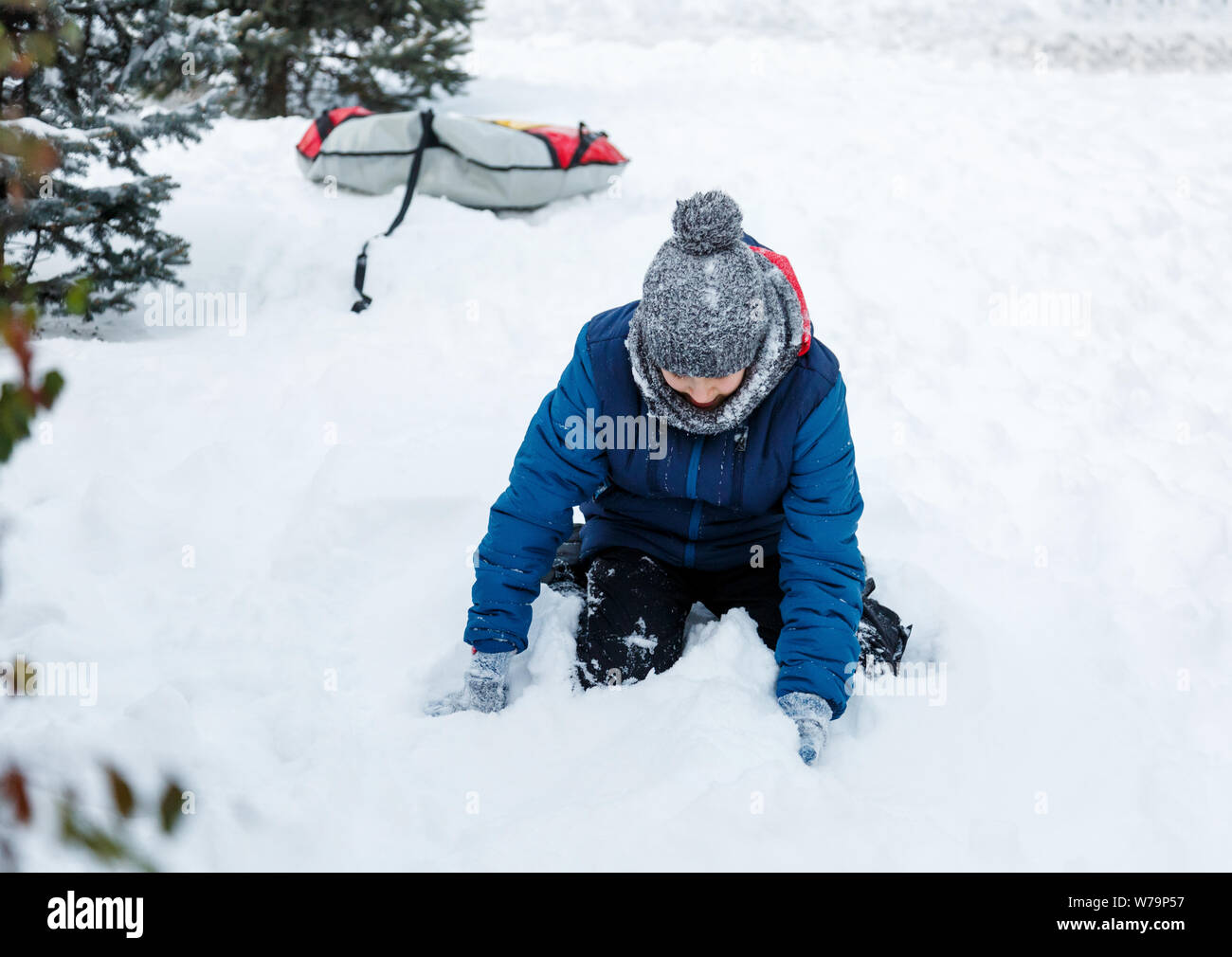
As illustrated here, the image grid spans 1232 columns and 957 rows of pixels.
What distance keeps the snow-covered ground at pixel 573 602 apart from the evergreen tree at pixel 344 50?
4.06 feet

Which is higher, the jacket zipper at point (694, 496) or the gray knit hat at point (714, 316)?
the gray knit hat at point (714, 316)

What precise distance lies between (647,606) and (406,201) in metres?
3.22

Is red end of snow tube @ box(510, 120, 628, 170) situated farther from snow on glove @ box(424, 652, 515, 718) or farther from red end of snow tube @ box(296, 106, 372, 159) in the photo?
snow on glove @ box(424, 652, 515, 718)

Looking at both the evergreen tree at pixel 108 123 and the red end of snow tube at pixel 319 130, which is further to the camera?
the red end of snow tube at pixel 319 130

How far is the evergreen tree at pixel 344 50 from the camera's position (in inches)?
280

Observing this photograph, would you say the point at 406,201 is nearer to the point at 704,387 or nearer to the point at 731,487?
the point at 731,487

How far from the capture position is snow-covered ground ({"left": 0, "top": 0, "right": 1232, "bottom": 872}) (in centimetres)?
215

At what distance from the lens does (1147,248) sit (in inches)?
201

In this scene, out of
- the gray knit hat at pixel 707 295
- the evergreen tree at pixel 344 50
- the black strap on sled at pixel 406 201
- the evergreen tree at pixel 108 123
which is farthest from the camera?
the evergreen tree at pixel 344 50

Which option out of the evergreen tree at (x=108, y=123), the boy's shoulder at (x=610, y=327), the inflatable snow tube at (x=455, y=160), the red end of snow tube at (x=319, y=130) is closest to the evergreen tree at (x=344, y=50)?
the red end of snow tube at (x=319, y=130)

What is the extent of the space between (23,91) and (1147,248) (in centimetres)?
504

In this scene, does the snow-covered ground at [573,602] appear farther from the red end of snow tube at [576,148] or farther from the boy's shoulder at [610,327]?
the boy's shoulder at [610,327]

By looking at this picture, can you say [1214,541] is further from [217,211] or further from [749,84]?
[749,84]

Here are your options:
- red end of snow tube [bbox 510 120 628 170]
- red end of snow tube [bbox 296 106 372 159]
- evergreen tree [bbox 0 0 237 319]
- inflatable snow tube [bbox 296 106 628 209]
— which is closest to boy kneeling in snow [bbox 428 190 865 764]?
evergreen tree [bbox 0 0 237 319]
